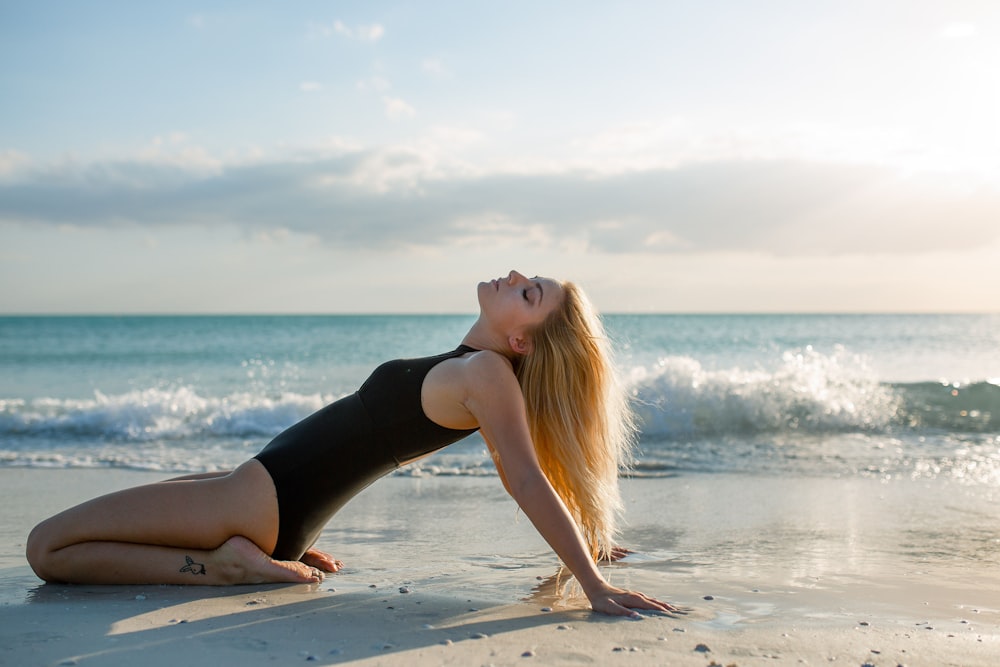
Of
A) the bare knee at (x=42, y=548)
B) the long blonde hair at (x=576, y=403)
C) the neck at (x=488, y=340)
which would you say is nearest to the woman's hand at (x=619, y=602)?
the long blonde hair at (x=576, y=403)

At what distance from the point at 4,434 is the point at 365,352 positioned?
22.7m

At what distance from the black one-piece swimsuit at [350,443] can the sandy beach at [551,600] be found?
1.30 ft

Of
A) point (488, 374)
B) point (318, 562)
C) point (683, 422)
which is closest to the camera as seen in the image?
point (488, 374)

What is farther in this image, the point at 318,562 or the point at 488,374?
the point at 318,562

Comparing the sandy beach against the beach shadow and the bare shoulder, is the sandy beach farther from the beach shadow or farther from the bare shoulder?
the bare shoulder

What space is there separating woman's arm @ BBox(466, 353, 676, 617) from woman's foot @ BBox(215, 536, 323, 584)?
115 cm

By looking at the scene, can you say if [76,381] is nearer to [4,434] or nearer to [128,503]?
[4,434]

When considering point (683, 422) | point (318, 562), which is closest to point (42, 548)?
point (318, 562)

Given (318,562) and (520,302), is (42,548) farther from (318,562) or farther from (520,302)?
(520,302)

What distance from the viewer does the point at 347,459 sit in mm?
3658

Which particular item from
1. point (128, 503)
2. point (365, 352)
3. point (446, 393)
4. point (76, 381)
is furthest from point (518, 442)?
point (365, 352)

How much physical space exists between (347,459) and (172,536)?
83 centimetres

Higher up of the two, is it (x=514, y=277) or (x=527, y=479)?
(x=514, y=277)

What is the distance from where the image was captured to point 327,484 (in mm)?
3656
